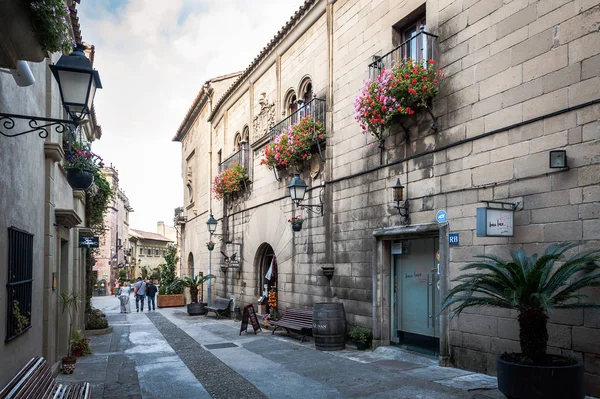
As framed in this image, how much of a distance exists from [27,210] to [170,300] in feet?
64.8

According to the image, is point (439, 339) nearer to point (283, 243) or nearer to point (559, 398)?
point (559, 398)

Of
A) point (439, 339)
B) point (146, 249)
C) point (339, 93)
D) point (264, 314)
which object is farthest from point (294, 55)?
point (146, 249)

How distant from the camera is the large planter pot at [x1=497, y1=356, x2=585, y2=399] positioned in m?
5.28

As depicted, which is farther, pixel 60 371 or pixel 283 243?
pixel 283 243

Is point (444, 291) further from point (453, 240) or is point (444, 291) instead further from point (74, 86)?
point (74, 86)

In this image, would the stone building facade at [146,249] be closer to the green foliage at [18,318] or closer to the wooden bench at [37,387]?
the wooden bench at [37,387]

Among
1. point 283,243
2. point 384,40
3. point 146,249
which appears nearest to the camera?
point 384,40

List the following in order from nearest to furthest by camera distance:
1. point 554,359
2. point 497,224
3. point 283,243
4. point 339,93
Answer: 1. point 554,359
2. point 497,224
3. point 339,93
4. point 283,243

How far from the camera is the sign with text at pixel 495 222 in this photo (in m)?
6.91

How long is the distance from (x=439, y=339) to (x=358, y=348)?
6.85ft

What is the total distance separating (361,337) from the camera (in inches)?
401

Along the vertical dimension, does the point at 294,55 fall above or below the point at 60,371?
above

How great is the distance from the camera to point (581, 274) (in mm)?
6078

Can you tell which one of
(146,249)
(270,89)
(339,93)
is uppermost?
(270,89)
